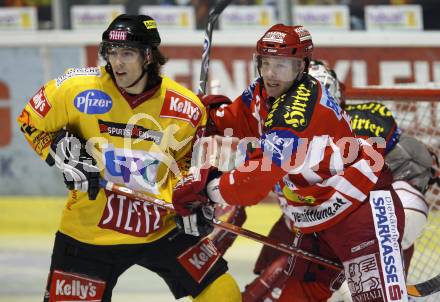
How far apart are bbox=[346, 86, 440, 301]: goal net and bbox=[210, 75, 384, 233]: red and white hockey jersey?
0.83 meters

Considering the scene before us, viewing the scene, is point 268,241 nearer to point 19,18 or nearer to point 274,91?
point 274,91

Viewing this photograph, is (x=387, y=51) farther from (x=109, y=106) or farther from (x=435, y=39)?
(x=109, y=106)

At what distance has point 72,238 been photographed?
367 centimetres

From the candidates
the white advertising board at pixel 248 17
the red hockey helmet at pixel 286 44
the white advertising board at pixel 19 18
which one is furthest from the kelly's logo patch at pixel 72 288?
the white advertising board at pixel 19 18

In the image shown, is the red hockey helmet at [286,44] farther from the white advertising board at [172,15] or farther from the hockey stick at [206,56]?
the white advertising board at [172,15]

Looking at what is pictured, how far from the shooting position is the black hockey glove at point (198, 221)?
11.7ft

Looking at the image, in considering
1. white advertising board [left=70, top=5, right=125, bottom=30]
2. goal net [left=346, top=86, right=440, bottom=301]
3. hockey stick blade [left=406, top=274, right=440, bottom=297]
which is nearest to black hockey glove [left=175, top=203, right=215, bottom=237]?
hockey stick blade [left=406, top=274, right=440, bottom=297]

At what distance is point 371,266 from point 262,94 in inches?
29.4

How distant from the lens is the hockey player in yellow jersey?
3.62 metres

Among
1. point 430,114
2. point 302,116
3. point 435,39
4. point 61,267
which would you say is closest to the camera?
point 302,116

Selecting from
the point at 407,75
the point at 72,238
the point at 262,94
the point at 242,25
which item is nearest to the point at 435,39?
the point at 407,75

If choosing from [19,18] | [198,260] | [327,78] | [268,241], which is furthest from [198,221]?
[19,18]

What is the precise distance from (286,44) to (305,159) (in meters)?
0.41

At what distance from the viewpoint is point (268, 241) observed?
395 centimetres
